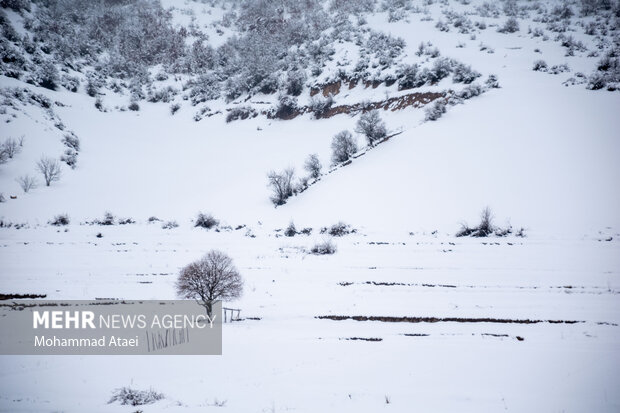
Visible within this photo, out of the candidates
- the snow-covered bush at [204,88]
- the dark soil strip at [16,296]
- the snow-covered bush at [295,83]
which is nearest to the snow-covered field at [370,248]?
the dark soil strip at [16,296]

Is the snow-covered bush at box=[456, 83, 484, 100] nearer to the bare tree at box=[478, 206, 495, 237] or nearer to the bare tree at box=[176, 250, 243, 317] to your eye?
the bare tree at box=[478, 206, 495, 237]

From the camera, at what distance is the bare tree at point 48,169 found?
39812 millimetres

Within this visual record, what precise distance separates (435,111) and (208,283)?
37.3 meters

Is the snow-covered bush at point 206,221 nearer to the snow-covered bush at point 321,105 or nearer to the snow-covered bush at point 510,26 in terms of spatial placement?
the snow-covered bush at point 321,105

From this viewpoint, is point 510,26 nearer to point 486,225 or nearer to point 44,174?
point 486,225

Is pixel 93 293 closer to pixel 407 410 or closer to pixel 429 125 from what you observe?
pixel 407 410

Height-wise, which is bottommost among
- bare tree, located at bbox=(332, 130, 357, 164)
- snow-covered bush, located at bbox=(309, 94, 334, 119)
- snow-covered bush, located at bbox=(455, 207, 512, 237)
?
snow-covered bush, located at bbox=(455, 207, 512, 237)

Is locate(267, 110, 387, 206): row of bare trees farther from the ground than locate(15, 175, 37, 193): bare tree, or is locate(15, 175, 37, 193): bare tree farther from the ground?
locate(267, 110, 387, 206): row of bare trees

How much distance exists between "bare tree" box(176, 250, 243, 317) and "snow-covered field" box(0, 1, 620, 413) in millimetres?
1470

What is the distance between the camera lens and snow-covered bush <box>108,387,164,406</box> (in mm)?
7195

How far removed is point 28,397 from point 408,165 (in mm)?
32899

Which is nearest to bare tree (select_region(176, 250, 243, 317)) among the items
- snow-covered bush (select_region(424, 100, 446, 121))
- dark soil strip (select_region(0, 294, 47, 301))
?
dark soil strip (select_region(0, 294, 47, 301))

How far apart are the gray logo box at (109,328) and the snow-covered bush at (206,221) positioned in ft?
53.9

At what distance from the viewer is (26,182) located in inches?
1468
